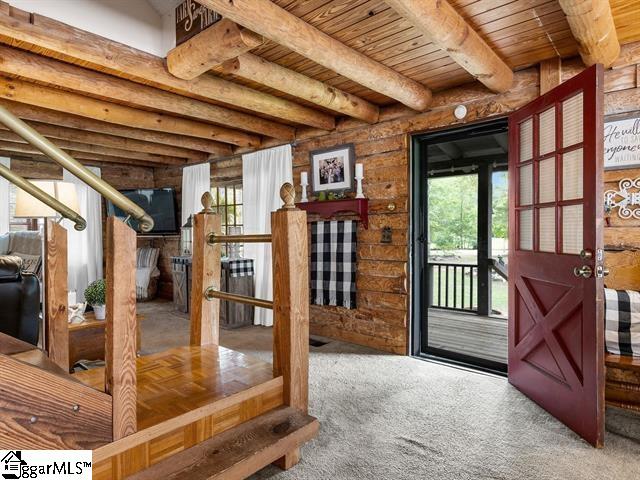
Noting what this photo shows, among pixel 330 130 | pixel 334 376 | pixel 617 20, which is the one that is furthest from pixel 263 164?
pixel 617 20

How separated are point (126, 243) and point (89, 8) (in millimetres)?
1853

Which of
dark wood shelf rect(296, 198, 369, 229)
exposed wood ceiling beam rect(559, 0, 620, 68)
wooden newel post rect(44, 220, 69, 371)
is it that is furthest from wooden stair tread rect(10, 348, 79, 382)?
dark wood shelf rect(296, 198, 369, 229)

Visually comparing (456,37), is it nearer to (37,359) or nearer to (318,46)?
(318,46)

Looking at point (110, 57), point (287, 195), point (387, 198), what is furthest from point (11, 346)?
point (387, 198)

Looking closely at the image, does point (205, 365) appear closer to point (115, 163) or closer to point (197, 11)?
point (197, 11)

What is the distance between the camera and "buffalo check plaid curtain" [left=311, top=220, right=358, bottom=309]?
3.70 m

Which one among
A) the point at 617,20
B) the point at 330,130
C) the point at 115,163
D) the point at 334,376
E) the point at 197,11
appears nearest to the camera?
the point at 617,20

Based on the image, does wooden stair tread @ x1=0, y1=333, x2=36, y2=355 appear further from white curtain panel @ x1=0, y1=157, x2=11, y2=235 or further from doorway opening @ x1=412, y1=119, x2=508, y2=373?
white curtain panel @ x1=0, y1=157, x2=11, y2=235

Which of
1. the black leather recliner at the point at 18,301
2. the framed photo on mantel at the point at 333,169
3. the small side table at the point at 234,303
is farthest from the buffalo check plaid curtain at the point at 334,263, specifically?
the black leather recliner at the point at 18,301

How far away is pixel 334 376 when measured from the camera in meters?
2.88

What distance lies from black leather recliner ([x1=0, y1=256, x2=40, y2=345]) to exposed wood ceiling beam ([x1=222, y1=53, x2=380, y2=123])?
171cm

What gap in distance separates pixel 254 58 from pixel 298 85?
0.41 m

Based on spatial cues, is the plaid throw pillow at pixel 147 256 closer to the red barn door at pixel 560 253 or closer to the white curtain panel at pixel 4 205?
the white curtain panel at pixel 4 205

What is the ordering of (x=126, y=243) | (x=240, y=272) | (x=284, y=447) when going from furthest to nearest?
(x=240, y=272)
(x=284, y=447)
(x=126, y=243)
